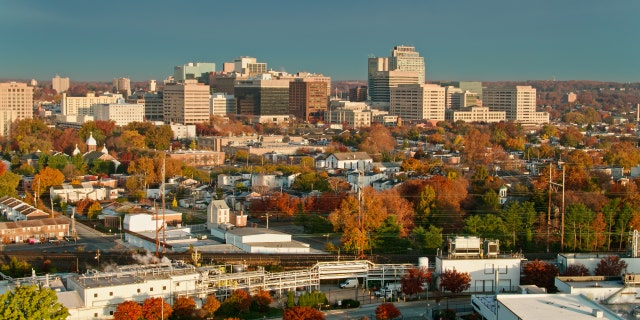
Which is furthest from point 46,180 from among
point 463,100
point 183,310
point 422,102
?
point 463,100

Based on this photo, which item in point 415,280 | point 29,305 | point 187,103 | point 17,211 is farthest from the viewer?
point 187,103

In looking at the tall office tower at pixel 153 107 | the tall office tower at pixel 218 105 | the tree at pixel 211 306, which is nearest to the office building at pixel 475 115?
the tall office tower at pixel 218 105

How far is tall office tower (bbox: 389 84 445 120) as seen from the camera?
4941 cm

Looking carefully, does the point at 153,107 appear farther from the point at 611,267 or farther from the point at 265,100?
the point at 611,267

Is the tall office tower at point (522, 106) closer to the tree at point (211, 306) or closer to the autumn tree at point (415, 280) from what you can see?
the autumn tree at point (415, 280)

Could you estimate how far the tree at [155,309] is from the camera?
10.0 m

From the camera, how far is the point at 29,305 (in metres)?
9.44

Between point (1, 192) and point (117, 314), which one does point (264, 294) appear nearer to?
point (117, 314)

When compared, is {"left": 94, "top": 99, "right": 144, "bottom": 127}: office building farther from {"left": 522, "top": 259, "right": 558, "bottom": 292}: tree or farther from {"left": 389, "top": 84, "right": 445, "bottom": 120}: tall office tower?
{"left": 522, "top": 259, "right": 558, "bottom": 292}: tree

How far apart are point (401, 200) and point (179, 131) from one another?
22352mm

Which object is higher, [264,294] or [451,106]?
[451,106]

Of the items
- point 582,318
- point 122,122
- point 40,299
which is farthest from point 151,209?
point 122,122

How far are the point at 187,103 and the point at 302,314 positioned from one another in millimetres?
34459

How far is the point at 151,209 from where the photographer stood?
61.1ft
